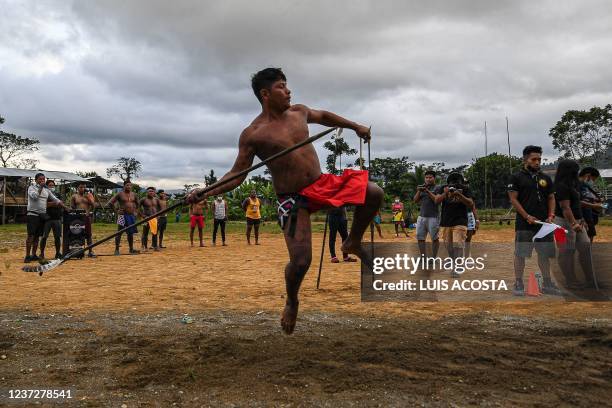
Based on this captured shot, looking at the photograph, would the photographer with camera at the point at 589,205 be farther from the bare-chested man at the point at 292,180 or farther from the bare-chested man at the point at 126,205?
the bare-chested man at the point at 126,205

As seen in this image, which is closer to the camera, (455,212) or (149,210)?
(455,212)

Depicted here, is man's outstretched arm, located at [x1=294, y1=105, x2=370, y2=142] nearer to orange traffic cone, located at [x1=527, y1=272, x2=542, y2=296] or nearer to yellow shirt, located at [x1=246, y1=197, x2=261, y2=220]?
orange traffic cone, located at [x1=527, y1=272, x2=542, y2=296]

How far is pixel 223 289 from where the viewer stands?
24.8ft

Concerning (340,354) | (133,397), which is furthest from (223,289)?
(133,397)

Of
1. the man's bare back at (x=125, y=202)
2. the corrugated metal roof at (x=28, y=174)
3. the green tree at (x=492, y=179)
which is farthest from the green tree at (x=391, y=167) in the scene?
the man's bare back at (x=125, y=202)

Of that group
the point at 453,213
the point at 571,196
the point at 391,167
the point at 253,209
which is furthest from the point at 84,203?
the point at 391,167

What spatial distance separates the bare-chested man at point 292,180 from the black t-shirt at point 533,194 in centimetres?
346

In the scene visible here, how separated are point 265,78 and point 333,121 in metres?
0.72

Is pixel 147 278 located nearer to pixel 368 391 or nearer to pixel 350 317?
pixel 350 317

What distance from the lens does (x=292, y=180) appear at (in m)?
3.92

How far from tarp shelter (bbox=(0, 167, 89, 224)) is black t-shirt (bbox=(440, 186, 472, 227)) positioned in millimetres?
27781

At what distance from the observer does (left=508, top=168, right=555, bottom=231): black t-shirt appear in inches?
257

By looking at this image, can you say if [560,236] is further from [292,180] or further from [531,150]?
[292,180]

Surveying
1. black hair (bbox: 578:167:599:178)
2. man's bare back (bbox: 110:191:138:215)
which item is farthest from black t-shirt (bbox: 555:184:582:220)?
man's bare back (bbox: 110:191:138:215)
